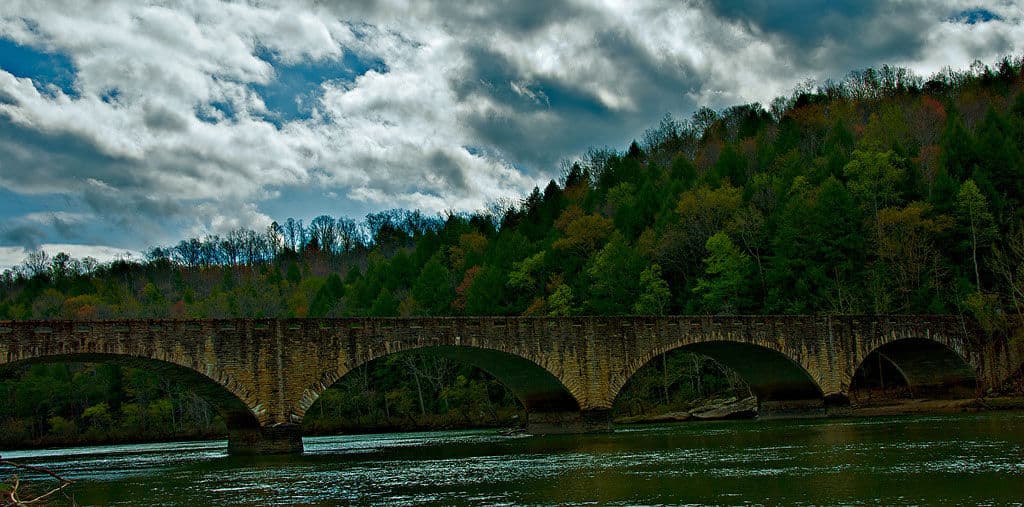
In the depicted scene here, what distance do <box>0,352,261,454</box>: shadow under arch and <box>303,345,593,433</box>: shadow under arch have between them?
5.25 metres

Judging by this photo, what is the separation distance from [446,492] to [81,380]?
7310cm

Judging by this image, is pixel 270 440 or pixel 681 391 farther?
pixel 681 391

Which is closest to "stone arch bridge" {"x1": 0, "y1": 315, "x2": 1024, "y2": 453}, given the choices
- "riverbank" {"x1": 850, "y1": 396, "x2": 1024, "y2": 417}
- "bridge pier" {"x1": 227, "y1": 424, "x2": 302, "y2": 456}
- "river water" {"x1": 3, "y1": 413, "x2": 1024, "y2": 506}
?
"bridge pier" {"x1": 227, "y1": 424, "x2": 302, "y2": 456}

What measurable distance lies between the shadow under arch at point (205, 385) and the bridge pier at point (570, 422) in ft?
49.1

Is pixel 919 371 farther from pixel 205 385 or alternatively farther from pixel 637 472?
pixel 205 385

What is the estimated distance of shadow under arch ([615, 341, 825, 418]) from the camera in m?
47.8

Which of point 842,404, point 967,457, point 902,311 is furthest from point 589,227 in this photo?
point 967,457

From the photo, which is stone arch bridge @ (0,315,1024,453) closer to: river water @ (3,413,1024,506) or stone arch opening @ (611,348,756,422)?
river water @ (3,413,1024,506)

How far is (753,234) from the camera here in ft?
222

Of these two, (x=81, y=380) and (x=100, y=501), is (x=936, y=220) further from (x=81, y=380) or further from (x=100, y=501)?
(x=81, y=380)

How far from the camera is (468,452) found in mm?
37094

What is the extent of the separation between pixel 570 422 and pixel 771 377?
13.9 metres

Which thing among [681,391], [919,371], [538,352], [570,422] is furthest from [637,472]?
[681,391]

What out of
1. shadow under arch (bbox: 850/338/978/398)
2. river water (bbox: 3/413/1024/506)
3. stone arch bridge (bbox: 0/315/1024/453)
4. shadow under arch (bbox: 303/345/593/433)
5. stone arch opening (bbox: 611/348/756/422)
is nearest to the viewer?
river water (bbox: 3/413/1024/506)
